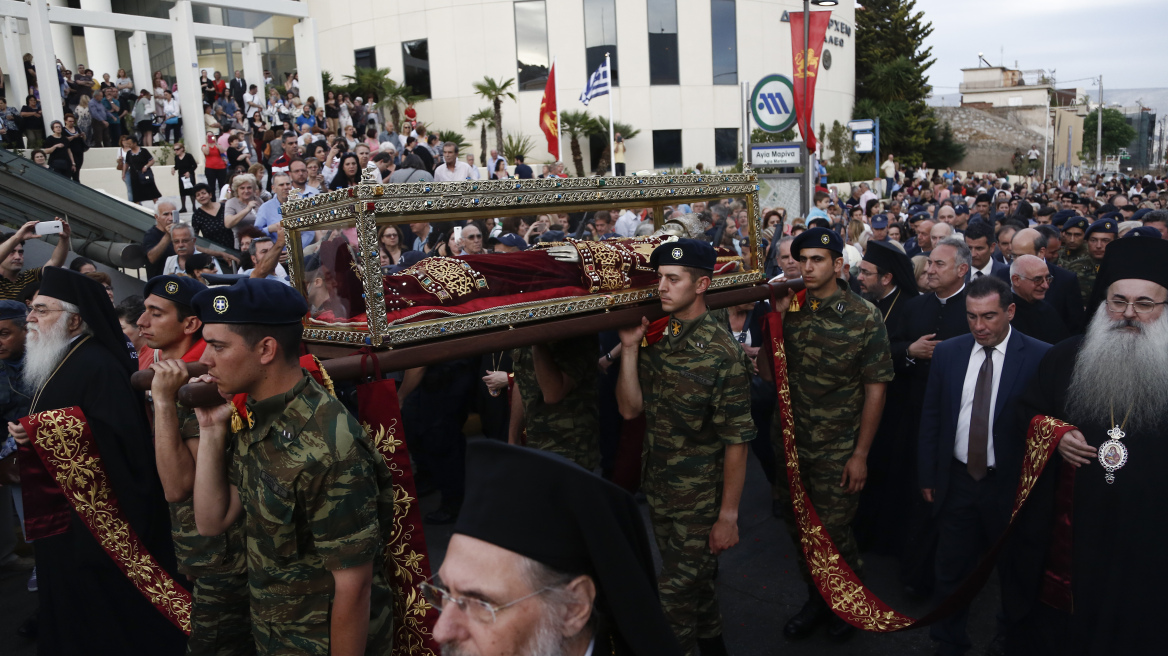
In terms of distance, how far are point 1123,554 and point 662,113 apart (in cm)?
2903

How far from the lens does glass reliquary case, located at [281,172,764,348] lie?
2943 millimetres

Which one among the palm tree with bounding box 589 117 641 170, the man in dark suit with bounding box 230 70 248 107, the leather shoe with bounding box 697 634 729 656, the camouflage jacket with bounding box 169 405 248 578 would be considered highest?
the man in dark suit with bounding box 230 70 248 107

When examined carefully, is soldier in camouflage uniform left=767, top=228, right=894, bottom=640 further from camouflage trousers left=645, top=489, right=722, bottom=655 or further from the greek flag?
the greek flag

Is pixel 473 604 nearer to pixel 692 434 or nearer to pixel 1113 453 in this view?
pixel 692 434

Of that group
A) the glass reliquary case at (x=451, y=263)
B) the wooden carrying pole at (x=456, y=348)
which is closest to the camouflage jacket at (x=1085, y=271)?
the glass reliquary case at (x=451, y=263)

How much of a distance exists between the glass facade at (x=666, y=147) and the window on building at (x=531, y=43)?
4.94m

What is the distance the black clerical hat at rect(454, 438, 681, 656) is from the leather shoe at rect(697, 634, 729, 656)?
7.47 feet

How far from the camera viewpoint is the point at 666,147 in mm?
31531

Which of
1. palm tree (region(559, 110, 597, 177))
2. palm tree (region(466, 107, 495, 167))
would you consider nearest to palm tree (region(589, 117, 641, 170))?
palm tree (region(559, 110, 597, 177))

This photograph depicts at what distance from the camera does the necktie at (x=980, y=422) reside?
3969mm

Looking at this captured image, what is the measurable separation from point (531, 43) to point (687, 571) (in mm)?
28659

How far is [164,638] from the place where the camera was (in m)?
4.09

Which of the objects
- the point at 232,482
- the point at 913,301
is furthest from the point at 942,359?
the point at 232,482

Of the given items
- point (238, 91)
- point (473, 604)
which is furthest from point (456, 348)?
point (238, 91)
